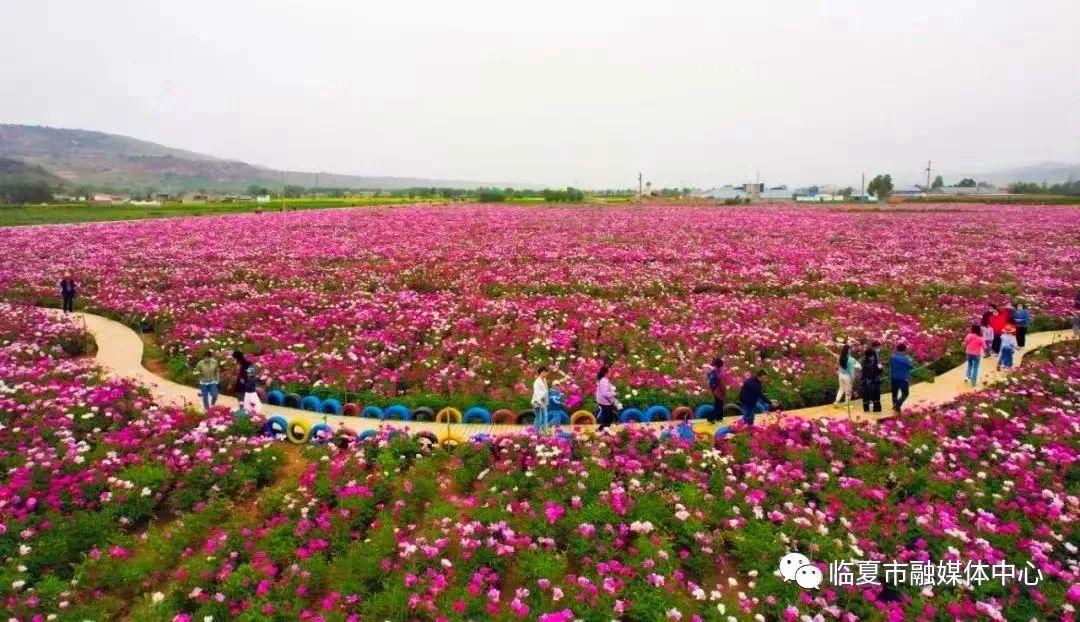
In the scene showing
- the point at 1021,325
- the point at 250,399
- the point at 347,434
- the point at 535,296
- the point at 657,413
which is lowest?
the point at 657,413

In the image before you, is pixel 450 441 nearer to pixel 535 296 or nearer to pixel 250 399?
pixel 250 399

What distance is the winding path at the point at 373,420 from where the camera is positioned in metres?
11.8

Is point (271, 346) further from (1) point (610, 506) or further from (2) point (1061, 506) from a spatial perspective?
(2) point (1061, 506)

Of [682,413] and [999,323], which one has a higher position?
[999,323]

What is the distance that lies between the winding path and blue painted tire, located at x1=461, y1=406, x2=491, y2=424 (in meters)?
0.10

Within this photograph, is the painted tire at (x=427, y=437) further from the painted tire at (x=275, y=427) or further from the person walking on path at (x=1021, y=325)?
the person walking on path at (x=1021, y=325)

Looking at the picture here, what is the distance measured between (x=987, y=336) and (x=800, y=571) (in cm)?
1224

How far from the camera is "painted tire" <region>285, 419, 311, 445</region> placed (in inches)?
420

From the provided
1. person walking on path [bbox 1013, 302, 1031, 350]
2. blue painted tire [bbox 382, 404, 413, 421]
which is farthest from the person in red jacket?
blue painted tire [bbox 382, 404, 413, 421]

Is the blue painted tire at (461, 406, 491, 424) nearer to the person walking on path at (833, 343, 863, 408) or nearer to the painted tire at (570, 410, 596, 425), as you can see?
the painted tire at (570, 410, 596, 425)

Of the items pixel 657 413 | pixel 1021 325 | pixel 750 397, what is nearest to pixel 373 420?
pixel 657 413

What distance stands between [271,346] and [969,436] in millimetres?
15073

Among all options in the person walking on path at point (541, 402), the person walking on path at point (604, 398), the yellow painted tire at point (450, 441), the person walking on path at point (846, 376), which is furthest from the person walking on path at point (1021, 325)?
the yellow painted tire at point (450, 441)

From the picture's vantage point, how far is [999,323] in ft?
50.4
